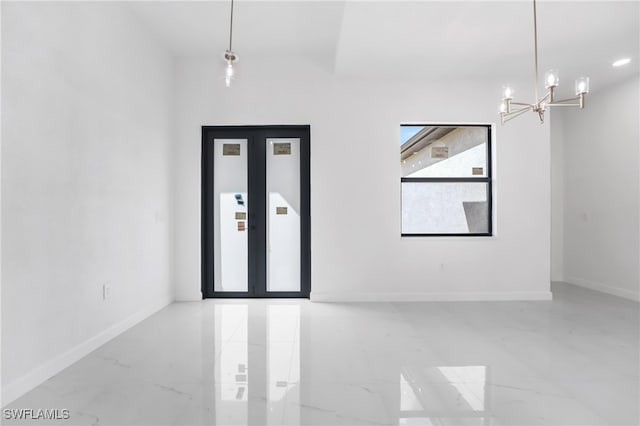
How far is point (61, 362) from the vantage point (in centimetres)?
237

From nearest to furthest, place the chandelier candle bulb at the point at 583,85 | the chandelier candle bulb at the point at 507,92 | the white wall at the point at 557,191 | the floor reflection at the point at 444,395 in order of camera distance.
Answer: the floor reflection at the point at 444,395 < the chandelier candle bulb at the point at 583,85 < the chandelier candle bulb at the point at 507,92 < the white wall at the point at 557,191

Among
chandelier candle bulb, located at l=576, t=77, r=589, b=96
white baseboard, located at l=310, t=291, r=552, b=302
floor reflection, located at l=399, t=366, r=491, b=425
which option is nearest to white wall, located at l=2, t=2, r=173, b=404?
white baseboard, located at l=310, t=291, r=552, b=302

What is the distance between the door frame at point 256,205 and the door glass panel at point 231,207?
60 millimetres

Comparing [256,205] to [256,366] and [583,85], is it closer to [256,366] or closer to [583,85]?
[256,366]

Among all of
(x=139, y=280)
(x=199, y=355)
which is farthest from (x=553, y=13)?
(x=139, y=280)

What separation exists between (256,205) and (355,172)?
129 cm

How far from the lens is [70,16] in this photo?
2510 mm

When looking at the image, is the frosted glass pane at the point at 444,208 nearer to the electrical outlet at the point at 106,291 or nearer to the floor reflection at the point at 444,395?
the floor reflection at the point at 444,395

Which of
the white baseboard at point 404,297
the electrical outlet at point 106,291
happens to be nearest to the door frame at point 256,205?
the white baseboard at point 404,297

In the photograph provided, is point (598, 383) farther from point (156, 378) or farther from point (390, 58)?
point (390, 58)

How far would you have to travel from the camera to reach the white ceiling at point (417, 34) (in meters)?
2.93

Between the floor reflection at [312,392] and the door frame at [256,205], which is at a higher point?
the door frame at [256,205]

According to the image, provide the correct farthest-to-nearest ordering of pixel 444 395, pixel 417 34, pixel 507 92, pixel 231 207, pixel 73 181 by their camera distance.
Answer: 1. pixel 231 207
2. pixel 417 34
3. pixel 507 92
4. pixel 73 181
5. pixel 444 395

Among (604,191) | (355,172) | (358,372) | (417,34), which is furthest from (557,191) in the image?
(358,372)
